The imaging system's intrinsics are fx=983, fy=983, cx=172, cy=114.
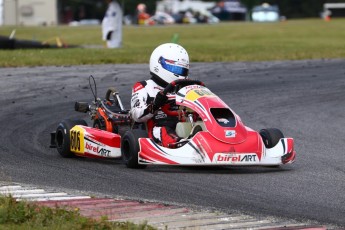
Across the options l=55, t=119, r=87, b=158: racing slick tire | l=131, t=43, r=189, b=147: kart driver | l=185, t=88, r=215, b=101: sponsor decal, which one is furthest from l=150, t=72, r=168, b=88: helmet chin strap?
l=55, t=119, r=87, b=158: racing slick tire

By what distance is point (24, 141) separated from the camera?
1029cm

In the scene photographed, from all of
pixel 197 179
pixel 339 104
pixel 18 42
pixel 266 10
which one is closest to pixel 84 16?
pixel 266 10

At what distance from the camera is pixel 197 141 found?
8.37m

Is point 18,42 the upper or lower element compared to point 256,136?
lower

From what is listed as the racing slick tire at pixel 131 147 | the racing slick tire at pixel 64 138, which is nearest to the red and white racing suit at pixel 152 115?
the racing slick tire at pixel 131 147

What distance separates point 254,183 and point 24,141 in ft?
11.1

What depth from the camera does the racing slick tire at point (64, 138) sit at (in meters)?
9.43

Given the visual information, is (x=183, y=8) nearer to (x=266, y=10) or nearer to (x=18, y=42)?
(x=266, y=10)

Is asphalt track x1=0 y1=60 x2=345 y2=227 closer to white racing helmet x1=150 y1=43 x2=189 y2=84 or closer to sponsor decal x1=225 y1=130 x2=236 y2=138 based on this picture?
sponsor decal x1=225 y1=130 x2=236 y2=138

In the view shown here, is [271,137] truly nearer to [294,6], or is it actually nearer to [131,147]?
[131,147]

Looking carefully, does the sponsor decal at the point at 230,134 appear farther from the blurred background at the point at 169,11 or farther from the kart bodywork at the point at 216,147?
the blurred background at the point at 169,11

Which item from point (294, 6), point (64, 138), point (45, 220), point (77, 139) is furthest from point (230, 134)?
point (294, 6)

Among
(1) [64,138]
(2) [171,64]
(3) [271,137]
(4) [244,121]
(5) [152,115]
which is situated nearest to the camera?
(3) [271,137]

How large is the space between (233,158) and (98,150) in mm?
1428
